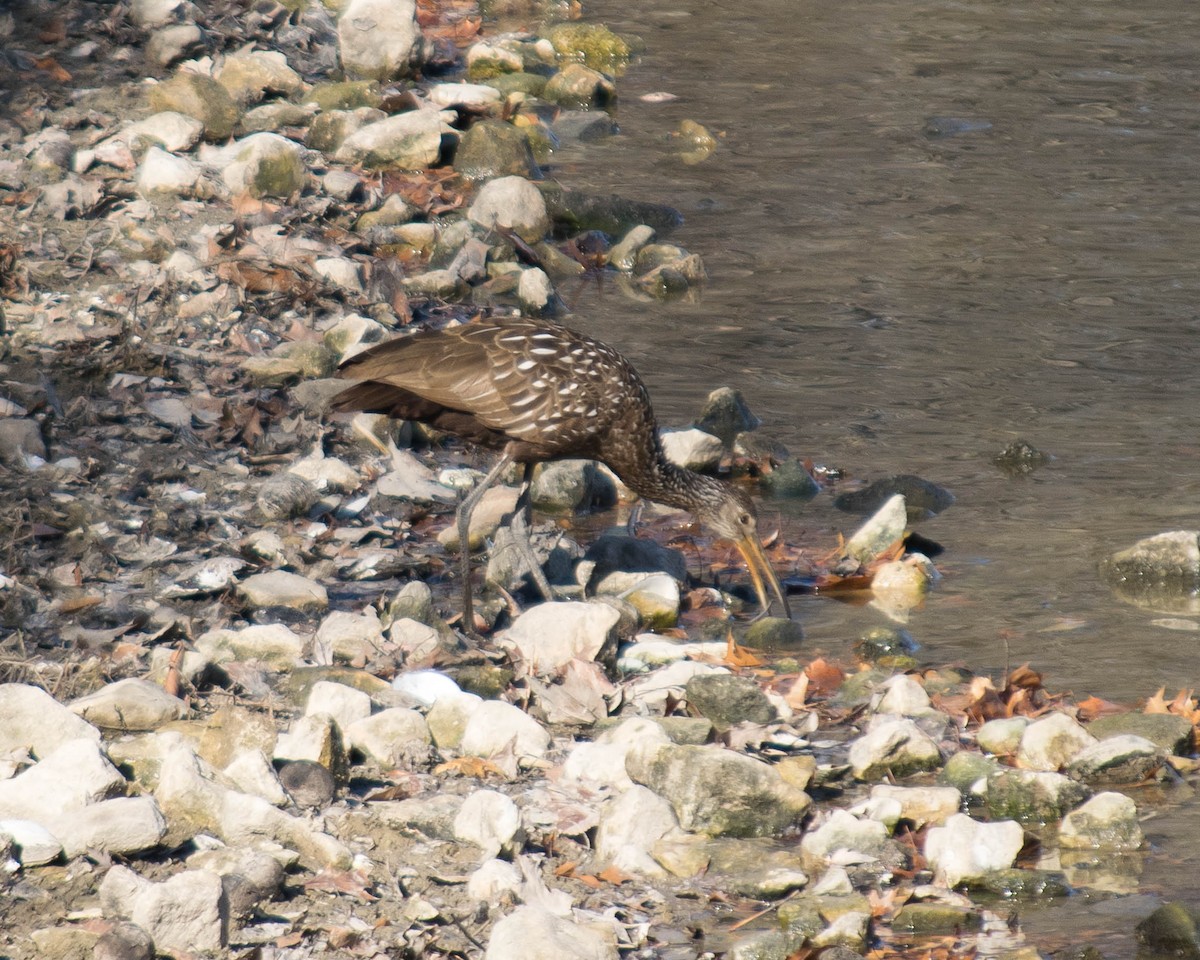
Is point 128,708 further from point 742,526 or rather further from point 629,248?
point 629,248

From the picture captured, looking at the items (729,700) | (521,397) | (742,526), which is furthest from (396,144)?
(729,700)

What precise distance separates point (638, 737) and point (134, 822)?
5.39 feet

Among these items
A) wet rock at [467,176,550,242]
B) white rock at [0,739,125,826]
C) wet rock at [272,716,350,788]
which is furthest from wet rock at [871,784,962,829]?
wet rock at [467,176,550,242]

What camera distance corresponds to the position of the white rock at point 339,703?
562cm

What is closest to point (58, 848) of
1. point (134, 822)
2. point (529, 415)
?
point (134, 822)

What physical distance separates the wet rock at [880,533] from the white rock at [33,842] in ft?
13.4

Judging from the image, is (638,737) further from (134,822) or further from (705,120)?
(705,120)

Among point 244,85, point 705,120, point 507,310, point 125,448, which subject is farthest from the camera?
point 705,120

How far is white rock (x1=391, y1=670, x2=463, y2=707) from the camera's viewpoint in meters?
5.97

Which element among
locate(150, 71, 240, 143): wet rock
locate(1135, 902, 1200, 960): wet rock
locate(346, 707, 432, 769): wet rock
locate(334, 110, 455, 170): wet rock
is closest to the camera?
locate(1135, 902, 1200, 960): wet rock

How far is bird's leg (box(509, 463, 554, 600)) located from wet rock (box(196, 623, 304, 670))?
4.13 feet

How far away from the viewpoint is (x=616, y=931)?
4652 mm

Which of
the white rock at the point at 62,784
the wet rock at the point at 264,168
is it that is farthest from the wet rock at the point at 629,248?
the white rock at the point at 62,784

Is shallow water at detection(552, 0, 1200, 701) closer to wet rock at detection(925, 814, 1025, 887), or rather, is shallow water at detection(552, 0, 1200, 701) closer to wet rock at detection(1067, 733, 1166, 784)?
wet rock at detection(1067, 733, 1166, 784)
